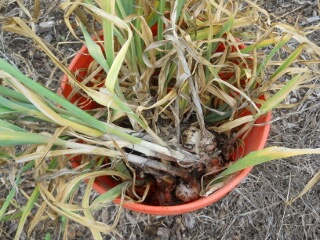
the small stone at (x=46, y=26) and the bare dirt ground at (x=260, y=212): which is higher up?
the small stone at (x=46, y=26)

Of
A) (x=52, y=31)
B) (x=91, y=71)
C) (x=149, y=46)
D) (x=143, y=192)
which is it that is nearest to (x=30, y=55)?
(x=52, y=31)

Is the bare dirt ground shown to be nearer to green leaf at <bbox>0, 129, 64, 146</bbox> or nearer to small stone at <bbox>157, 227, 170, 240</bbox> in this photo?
small stone at <bbox>157, 227, 170, 240</bbox>

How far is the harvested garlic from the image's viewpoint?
3.15ft

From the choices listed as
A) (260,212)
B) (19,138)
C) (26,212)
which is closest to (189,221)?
(260,212)

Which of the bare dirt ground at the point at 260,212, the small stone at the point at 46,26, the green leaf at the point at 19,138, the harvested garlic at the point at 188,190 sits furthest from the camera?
the small stone at the point at 46,26

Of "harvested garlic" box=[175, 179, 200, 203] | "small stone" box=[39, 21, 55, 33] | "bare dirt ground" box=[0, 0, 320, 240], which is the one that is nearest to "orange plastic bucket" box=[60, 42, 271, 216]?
"harvested garlic" box=[175, 179, 200, 203]

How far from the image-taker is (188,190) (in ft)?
3.15

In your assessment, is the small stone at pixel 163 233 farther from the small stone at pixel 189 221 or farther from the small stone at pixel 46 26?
the small stone at pixel 46 26

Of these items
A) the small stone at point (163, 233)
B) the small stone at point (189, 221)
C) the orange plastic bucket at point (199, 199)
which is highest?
the orange plastic bucket at point (199, 199)

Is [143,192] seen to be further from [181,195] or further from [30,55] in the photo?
[30,55]

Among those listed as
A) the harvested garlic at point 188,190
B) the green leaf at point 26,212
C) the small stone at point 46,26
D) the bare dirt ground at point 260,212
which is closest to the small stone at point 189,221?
the bare dirt ground at point 260,212

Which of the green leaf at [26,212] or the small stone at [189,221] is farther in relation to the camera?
the small stone at [189,221]

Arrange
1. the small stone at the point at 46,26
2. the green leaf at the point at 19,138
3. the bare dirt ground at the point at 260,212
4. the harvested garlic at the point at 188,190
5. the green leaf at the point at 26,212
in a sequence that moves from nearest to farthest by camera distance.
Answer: the green leaf at the point at 19,138
the green leaf at the point at 26,212
the harvested garlic at the point at 188,190
the bare dirt ground at the point at 260,212
the small stone at the point at 46,26

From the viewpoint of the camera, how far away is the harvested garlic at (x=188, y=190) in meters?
0.96
